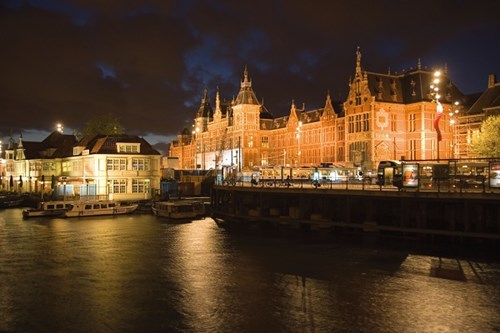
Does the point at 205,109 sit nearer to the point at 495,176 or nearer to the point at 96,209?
the point at 96,209

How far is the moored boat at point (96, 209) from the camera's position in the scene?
230ft

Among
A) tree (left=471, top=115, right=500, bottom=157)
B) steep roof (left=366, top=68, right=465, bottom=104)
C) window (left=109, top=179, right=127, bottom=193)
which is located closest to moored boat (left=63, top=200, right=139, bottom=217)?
window (left=109, top=179, right=127, bottom=193)

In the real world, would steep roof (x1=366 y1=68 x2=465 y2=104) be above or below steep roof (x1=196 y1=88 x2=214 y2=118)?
below

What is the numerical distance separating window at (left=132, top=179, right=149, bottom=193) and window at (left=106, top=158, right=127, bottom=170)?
115 inches

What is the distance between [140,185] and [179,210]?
60.8ft

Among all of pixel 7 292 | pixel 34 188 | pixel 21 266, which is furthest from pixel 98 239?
pixel 34 188

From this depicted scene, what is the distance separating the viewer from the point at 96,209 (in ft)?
233

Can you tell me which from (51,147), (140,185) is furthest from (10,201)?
(140,185)

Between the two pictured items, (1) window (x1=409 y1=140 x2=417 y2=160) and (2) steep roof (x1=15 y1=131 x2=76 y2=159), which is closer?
(1) window (x1=409 y1=140 x2=417 y2=160)

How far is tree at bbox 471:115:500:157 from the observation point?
65.9 meters

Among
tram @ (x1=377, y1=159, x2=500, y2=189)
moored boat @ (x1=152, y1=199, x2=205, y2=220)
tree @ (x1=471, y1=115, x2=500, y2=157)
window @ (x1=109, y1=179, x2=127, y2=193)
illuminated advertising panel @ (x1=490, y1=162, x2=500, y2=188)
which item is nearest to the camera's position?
illuminated advertising panel @ (x1=490, y1=162, x2=500, y2=188)

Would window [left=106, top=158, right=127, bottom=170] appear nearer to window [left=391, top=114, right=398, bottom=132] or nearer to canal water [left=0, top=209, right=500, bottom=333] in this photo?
canal water [left=0, top=209, right=500, bottom=333]

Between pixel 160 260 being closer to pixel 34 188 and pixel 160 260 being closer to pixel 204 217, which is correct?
pixel 204 217

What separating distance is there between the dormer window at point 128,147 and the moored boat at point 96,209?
43.0 ft
